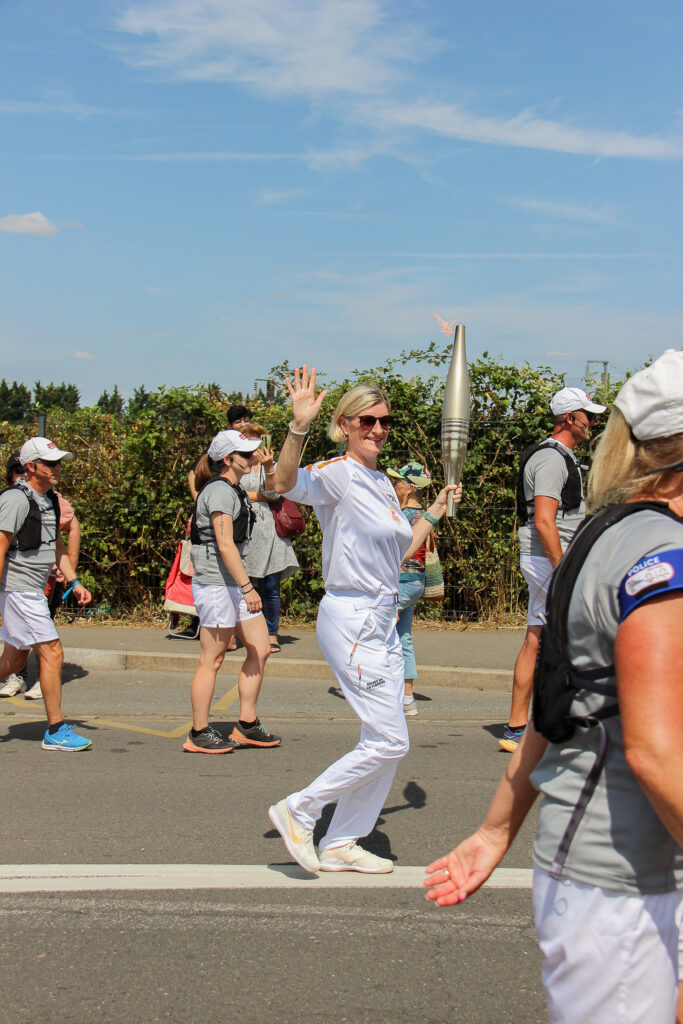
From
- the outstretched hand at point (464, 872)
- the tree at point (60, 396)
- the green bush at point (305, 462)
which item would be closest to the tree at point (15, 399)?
the tree at point (60, 396)

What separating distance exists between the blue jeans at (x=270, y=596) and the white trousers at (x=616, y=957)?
7413 millimetres

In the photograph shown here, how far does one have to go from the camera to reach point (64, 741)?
6254 mm

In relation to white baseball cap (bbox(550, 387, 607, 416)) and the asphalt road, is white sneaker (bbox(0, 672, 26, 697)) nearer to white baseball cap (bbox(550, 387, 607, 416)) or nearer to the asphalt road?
the asphalt road

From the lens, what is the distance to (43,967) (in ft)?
11.2

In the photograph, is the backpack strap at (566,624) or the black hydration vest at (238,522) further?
the black hydration vest at (238,522)

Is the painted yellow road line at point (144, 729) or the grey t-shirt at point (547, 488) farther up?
the grey t-shirt at point (547, 488)

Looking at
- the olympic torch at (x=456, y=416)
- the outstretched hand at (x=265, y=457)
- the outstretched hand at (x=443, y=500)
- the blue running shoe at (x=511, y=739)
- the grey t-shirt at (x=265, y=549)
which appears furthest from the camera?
the grey t-shirt at (x=265, y=549)

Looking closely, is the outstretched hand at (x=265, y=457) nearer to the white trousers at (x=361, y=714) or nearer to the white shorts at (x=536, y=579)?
the white trousers at (x=361, y=714)

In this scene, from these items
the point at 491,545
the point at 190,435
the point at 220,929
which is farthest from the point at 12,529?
the point at 491,545

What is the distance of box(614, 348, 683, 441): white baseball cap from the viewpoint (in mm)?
1897

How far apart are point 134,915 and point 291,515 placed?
5699mm

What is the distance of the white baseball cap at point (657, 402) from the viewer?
6.23ft

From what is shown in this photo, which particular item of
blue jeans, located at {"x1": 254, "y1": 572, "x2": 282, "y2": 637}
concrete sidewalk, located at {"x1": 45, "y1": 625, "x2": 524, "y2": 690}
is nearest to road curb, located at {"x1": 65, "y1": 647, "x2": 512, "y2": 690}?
concrete sidewalk, located at {"x1": 45, "y1": 625, "x2": 524, "y2": 690}

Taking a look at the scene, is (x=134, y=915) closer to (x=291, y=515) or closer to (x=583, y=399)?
(x=583, y=399)
